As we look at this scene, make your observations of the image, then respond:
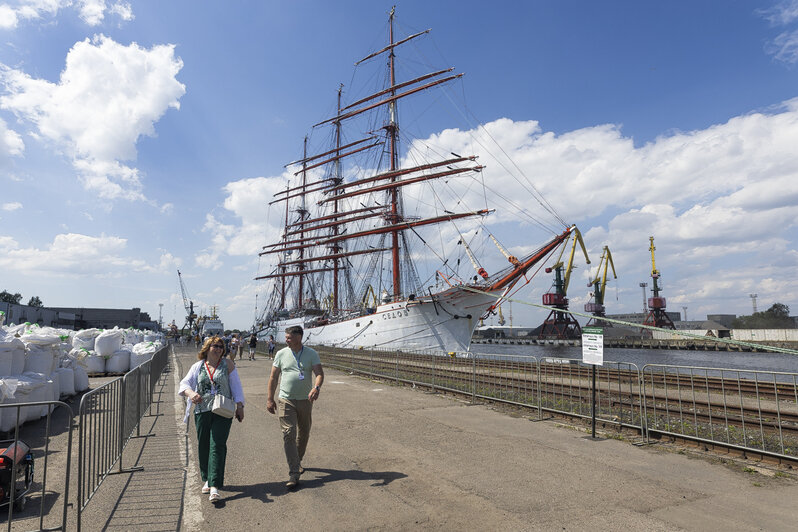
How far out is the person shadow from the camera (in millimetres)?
4552

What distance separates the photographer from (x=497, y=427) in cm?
784

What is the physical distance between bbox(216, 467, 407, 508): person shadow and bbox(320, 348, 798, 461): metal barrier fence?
4319mm

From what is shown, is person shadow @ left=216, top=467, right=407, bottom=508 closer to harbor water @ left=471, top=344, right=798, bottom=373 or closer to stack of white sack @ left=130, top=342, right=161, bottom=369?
stack of white sack @ left=130, top=342, right=161, bottom=369

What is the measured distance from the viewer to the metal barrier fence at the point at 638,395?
6.67 metres

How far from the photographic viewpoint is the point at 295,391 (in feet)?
16.9

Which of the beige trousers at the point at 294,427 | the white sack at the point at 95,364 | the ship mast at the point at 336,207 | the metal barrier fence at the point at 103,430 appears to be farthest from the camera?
the ship mast at the point at 336,207

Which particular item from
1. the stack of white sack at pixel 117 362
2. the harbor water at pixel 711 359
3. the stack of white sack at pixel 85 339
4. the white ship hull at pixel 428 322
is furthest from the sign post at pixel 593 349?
the harbor water at pixel 711 359

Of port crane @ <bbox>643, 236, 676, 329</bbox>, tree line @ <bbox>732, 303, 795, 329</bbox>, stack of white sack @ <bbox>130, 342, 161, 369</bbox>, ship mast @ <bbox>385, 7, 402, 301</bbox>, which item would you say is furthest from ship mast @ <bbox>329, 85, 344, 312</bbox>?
tree line @ <bbox>732, 303, 795, 329</bbox>

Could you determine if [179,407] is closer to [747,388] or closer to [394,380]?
A: [394,380]

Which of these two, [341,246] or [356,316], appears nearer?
[356,316]

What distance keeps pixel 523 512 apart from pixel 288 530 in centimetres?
213

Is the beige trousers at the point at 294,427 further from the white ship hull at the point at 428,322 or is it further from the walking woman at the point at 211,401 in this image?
the white ship hull at the point at 428,322

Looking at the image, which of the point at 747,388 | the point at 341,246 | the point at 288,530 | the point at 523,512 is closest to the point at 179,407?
the point at 288,530

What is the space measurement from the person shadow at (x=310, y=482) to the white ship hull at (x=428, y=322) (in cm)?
2375
